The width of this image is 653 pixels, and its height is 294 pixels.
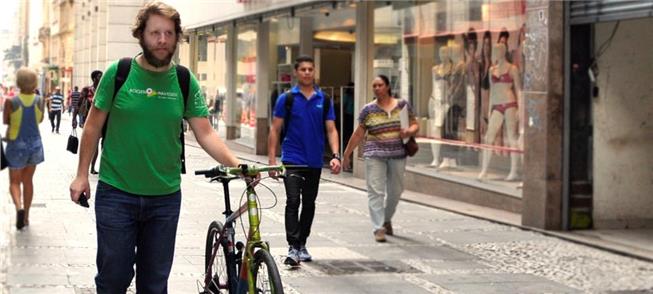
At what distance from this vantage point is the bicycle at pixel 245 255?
4.65 metres

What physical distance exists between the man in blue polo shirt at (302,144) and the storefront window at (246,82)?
50.6 ft

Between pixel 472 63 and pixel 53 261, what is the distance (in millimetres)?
7784

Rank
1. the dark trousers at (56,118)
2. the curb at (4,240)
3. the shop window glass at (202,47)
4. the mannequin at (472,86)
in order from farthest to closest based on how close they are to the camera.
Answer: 1. the dark trousers at (56,118)
2. the shop window glass at (202,47)
3. the mannequin at (472,86)
4. the curb at (4,240)

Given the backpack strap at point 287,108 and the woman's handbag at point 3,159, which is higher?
the backpack strap at point 287,108

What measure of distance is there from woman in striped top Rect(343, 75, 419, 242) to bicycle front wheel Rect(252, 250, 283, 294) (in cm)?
461

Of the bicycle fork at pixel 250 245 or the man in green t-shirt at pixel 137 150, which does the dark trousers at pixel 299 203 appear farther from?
the man in green t-shirt at pixel 137 150

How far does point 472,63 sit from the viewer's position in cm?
1352

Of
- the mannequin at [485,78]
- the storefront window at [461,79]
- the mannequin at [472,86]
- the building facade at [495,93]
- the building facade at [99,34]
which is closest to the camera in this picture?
the building facade at [495,93]

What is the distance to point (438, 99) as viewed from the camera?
14727 mm

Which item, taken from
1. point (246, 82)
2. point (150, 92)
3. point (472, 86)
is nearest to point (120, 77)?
point (150, 92)

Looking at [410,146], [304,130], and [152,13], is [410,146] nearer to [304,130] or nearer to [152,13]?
[304,130]

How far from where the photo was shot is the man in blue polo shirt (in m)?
7.84

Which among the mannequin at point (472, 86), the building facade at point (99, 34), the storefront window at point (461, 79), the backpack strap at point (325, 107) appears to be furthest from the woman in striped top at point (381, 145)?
the building facade at point (99, 34)

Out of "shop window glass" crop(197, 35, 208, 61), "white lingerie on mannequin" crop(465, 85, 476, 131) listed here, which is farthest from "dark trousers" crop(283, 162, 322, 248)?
"shop window glass" crop(197, 35, 208, 61)
